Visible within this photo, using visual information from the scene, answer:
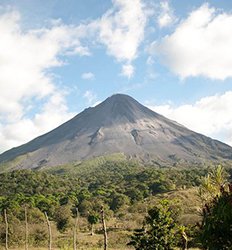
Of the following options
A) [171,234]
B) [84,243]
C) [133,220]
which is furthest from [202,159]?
[171,234]

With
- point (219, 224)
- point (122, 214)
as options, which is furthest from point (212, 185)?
point (122, 214)

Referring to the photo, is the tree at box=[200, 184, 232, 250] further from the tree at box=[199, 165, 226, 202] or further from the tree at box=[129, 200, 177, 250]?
the tree at box=[129, 200, 177, 250]

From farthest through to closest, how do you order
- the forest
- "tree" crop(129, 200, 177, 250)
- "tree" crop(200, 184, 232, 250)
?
"tree" crop(129, 200, 177, 250), the forest, "tree" crop(200, 184, 232, 250)

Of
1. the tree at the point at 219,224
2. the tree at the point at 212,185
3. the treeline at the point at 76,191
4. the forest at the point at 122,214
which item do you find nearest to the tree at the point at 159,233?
the forest at the point at 122,214

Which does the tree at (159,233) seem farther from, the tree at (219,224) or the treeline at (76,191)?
the treeline at (76,191)

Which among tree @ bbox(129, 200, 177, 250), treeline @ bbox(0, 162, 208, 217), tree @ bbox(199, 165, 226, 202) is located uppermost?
treeline @ bbox(0, 162, 208, 217)

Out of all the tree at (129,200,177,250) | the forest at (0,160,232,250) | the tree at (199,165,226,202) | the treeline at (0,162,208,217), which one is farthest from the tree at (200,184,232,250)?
the treeline at (0,162,208,217)

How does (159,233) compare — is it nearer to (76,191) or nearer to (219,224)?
(219,224)

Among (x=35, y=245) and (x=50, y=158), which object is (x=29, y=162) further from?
(x=35, y=245)
